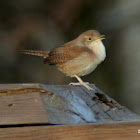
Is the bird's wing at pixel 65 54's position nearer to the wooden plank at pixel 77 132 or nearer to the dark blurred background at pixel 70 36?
Answer: the wooden plank at pixel 77 132

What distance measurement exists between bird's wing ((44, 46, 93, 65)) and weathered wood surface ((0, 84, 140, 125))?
5.43ft

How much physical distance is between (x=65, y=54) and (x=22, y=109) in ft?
7.43

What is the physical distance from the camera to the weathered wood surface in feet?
9.09

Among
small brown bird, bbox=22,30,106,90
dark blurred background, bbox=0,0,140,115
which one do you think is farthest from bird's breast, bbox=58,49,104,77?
dark blurred background, bbox=0,0,140,115

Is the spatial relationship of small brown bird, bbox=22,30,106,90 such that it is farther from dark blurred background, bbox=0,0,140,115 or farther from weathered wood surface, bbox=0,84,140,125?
dark blurred background, bbox=0,0,140,115

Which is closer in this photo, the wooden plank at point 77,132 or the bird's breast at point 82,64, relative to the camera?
the wooden plank at point 77,132

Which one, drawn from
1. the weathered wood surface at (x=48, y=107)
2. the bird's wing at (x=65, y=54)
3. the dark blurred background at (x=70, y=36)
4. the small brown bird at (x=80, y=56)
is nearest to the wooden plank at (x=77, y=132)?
the weathered wood surface at (x=48, y=107)

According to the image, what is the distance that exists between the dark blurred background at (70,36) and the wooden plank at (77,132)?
471 cm

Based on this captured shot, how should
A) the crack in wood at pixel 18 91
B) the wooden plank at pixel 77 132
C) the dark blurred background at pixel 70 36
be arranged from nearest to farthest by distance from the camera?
the wooden plank at pixel 77 132, the crack in wood at pixel 18 91, the dark blurred background at pixel 70 36

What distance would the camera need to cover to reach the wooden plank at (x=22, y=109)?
2.74 meters

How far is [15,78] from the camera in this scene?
7652 mm

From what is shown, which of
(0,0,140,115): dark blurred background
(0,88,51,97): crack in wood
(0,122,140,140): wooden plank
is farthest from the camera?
(0,0,140,115): dark blurred background

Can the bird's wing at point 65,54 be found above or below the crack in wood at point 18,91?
above

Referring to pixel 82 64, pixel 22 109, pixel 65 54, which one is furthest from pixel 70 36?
pixel 22 109
